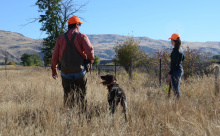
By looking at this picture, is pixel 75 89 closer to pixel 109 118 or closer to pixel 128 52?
pixel 109 118

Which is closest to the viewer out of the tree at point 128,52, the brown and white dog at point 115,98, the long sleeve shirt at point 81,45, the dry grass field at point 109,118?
the dry grass field at point 109,118

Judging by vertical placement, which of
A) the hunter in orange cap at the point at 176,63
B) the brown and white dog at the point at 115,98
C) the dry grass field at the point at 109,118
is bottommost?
the dry grass field at the point at 109,118

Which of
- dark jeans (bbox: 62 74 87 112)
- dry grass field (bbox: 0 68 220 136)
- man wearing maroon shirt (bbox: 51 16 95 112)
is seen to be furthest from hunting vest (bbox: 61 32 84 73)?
dry grass field (bbox: 0 68 220 136)

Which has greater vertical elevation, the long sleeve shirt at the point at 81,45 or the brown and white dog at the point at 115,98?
the long sleeve shirt at the point at 81,45

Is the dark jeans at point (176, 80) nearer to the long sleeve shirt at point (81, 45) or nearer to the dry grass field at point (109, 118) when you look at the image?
the dry grass field at point (109, 118)

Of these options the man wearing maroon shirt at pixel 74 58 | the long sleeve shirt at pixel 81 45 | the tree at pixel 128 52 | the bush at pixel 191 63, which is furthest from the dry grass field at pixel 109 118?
the tree at pixel 128 52

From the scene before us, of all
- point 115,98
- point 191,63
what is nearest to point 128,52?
point 191,63

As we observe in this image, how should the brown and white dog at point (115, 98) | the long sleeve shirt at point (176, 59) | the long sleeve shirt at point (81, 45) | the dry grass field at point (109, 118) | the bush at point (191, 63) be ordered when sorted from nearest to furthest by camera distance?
the dry grass field at point (109, 118) < the long sleeve shirt at point (81, 45) < the brown and white dog at point (115, 98) < the long sleeve shirt at point (176, 59) < the bush at point (191, 63)

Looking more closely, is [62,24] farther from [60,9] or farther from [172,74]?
[172,74]

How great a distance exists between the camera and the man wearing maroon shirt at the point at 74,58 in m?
4.09

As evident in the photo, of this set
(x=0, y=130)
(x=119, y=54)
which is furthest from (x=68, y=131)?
(x=119, y=54)

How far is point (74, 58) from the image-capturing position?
411 cm

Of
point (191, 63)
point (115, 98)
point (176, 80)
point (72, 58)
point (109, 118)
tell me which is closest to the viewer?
point (109, 118)

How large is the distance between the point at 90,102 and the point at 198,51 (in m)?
9.08
